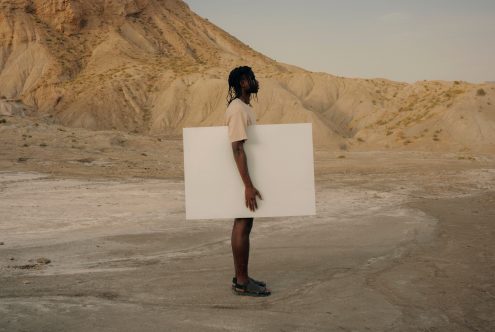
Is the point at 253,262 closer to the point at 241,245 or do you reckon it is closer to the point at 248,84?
the point at 241,245

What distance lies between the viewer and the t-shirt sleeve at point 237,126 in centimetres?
505

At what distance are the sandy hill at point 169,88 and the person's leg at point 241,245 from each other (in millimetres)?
26326

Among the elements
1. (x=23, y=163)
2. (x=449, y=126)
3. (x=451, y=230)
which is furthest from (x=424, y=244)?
(x=449, y=126)

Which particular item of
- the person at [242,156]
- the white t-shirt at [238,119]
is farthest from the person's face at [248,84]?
the white t-shirt at [238,119]

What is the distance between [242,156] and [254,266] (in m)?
1.93

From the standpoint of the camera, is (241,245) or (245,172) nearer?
(245,172)

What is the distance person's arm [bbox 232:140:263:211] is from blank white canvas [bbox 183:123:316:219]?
0.08 meters

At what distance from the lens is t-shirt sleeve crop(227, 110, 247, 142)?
5.05 metres

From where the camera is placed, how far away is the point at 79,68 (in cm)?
6041

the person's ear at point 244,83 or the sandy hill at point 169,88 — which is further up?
the sandy hill at point 169,88

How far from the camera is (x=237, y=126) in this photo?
5070mm

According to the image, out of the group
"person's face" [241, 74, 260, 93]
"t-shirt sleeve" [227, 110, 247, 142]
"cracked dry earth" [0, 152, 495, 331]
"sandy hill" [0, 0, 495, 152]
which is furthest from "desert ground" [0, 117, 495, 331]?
"sandy hill" [0, 0, 495, 152]

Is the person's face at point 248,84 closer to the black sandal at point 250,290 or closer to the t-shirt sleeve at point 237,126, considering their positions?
the t-shirt sleeve at point 237,126

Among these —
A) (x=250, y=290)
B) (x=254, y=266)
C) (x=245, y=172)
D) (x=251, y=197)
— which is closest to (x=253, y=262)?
(x=254, y=266)
